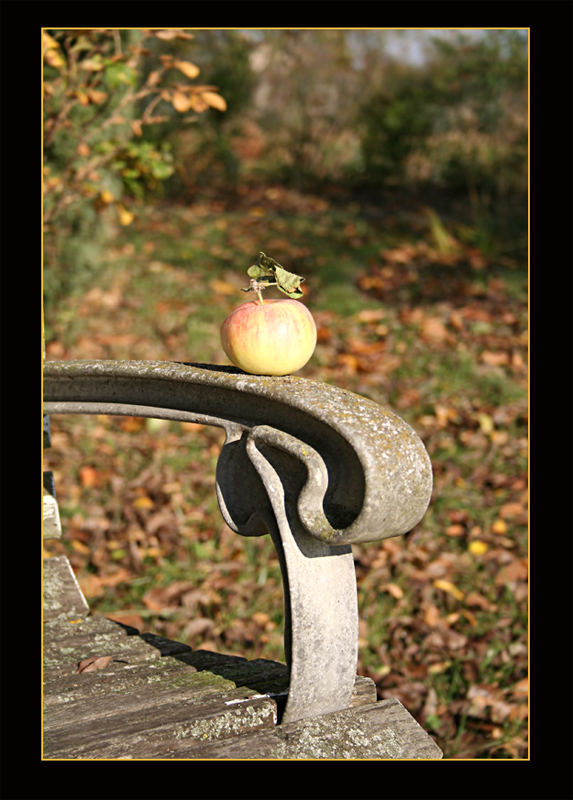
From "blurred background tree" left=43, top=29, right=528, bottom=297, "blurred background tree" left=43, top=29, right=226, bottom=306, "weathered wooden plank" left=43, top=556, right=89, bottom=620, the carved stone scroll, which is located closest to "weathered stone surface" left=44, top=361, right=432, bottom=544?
the carved stone scroll

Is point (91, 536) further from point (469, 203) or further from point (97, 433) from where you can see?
point (469, 203)

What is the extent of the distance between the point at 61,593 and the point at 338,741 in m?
1.04

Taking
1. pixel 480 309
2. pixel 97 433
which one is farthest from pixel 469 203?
pixel 97 433

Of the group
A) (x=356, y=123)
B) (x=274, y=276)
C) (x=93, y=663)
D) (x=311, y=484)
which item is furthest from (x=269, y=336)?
(x=356, y=123)

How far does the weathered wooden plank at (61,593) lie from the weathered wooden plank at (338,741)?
787 mm

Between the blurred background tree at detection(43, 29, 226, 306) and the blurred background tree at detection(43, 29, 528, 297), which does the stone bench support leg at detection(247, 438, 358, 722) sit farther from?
the blurred background tree at detection(43, 29, 528, 297)

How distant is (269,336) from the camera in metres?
1.59

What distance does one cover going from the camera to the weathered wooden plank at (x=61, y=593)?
84.1 inches

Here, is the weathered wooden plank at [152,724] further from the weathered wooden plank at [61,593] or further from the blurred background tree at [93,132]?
the blurred background tree at [93,132]

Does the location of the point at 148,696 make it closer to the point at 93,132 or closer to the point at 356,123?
the point at 93,132

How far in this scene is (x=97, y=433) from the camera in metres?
4.58

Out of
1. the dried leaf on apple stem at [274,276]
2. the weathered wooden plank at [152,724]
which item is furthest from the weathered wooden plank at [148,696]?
the dried leaf on apple stem at [274,276]

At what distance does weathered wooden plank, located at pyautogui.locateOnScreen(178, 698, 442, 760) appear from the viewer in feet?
4.83

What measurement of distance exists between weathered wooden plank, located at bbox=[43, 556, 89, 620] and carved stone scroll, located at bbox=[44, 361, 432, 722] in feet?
2.42
